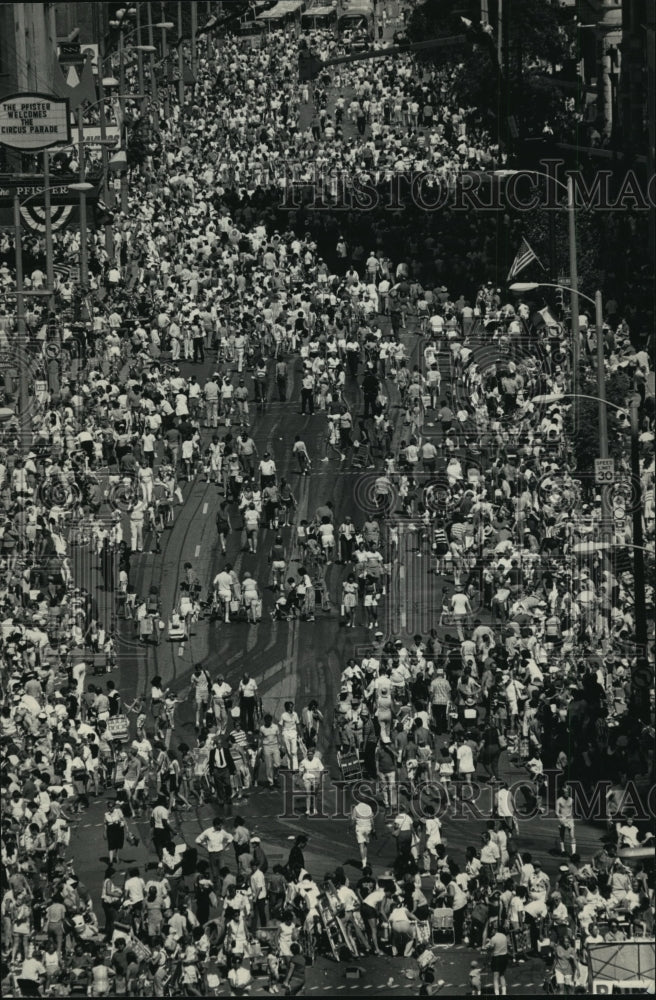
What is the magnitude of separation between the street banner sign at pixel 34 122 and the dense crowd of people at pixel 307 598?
14.2 ft

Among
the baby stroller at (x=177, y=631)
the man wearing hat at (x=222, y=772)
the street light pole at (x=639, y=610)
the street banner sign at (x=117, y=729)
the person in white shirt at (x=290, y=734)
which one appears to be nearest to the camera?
the street light pole at (x=639, y=610)

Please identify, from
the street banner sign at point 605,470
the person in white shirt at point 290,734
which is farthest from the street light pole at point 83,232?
the person in white shirt at point 290,734

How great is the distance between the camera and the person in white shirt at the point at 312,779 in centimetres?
4697

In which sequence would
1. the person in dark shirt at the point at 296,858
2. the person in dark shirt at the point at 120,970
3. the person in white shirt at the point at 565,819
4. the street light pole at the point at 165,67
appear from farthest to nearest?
the street light pole at the point at 165,67
the person in white shirt at the point at 565,819
the person in dark shirt at the point at 296,858
the person in dark shirt at the point at 120,970

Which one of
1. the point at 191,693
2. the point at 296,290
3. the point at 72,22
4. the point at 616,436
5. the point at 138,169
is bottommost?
the point at 191,693

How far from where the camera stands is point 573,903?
40312 millimetres

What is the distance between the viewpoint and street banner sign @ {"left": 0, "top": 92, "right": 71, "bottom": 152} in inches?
2948

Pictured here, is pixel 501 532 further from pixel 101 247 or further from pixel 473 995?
pixel 101 247

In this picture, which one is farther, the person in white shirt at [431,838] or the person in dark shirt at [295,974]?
the person in white shirt at [431,838]

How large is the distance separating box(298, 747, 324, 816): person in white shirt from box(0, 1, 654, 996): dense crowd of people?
60 millimetres

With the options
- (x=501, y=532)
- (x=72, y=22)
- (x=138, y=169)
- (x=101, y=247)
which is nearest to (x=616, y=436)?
(x=501, y=532)

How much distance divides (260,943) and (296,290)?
3920 centimetres

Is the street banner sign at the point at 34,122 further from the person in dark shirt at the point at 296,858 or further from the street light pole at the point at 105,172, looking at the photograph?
the person in dark shirt at the point at 296,858

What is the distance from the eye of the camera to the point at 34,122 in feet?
248
